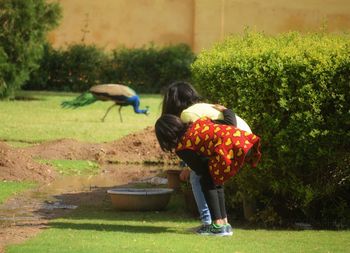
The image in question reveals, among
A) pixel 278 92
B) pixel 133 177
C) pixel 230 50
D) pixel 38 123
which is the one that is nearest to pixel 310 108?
pixel 278 92

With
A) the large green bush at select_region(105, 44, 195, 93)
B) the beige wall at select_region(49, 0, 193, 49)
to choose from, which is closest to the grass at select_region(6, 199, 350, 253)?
the large green bush at select_region(105, 44, 195, 93)

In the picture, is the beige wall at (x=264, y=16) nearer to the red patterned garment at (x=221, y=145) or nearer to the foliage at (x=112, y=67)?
the foliage at (x=112, y=67)

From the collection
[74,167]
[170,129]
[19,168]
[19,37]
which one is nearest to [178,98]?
[170,129]

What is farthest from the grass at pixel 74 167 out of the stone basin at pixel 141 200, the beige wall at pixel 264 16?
the beige wall at pixel 264 16

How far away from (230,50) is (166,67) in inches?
740

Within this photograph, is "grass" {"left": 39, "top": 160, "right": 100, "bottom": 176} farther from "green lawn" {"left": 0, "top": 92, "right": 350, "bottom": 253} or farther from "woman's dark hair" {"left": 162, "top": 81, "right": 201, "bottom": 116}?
"woman's dark hair" {"left": 162, "top": 81, "right": 201, "bottom": 116}

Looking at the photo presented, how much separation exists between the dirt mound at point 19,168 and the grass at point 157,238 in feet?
8.69

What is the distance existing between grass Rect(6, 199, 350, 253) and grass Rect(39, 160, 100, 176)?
11.7 ft

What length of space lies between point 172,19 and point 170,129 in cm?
2128

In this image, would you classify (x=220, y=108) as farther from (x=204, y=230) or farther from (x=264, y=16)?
(x=264, y=16)

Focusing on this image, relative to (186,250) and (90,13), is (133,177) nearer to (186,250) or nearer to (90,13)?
(186,250)

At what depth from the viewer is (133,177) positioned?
12852 millimetres

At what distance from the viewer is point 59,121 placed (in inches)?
770

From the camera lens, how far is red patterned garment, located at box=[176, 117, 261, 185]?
26.6 ft
